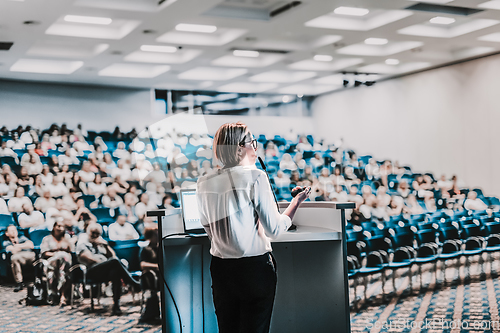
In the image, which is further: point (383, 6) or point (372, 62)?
point (372, 62)

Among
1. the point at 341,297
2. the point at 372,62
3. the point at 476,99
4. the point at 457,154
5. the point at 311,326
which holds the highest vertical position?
the point at 372,62

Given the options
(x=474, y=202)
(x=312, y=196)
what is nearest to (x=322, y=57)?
(x=312, y=196)

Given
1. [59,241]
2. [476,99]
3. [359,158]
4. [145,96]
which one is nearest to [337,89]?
[359,158]

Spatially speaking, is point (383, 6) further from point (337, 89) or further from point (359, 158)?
point (359, 158)

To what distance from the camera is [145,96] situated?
3838 millimetres

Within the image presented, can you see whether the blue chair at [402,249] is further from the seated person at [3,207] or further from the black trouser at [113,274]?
the seated person at [3,207]

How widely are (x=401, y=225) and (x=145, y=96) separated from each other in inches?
99.6

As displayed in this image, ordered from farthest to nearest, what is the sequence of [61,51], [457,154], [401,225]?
[401,225]
[457,154]
[61,51]

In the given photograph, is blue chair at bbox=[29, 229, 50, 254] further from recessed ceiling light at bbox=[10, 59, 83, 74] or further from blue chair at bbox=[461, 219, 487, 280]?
blue chair at bbox=[461, 219, 487, 280]

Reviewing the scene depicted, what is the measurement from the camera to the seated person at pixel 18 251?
3.65m

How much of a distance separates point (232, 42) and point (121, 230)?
186 cm

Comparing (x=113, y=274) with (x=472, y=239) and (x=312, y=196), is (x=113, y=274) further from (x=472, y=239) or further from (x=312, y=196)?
(x=472, y=239)

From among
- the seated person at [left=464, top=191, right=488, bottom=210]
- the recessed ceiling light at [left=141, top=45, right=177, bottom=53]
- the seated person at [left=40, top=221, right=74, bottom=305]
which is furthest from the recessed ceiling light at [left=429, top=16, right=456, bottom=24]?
the seated person at [left=40, top=221, right=74, bottom=305]

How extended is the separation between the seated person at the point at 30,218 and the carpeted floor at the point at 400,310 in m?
0.50
